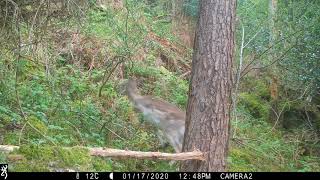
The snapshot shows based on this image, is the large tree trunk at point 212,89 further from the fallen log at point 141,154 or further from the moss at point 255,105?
the moss at point 255,105

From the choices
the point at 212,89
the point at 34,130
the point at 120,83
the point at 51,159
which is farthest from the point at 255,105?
the point at 51,159

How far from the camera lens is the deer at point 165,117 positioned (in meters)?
8.38

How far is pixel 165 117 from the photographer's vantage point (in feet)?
28.9

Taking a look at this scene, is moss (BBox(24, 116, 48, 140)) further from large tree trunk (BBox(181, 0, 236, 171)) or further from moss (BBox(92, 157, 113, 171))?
large tree trunk (BBox(181, 0, 236, 171))

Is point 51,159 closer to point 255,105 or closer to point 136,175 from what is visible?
point 136,175

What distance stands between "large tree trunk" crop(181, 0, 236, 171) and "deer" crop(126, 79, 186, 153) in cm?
179

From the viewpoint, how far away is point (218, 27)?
648 centimetres

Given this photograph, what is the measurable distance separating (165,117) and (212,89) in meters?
2.53

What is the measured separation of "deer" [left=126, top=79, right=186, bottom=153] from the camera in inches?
330

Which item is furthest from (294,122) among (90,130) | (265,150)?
(90,130)

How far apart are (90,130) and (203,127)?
11.4 ft

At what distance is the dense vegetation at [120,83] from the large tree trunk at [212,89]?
4.68 feet

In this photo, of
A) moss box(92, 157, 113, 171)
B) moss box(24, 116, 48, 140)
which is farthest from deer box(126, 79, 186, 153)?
moss box(24, 116, 48, 140)

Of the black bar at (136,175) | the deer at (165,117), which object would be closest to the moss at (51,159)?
the black bar at (136,175)
